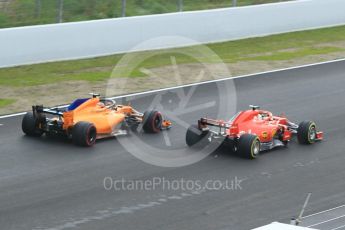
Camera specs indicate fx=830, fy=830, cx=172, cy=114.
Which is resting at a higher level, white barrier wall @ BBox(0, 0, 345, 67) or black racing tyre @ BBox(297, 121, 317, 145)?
white barrier wall @ BBox(0, 0, 345, 67)

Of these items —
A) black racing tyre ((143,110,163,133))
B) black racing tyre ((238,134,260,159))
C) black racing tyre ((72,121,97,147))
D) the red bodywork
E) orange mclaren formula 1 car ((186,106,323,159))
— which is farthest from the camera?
black racing tyre ((143,110,163,133))

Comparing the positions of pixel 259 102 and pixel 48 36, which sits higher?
pixel 48 36

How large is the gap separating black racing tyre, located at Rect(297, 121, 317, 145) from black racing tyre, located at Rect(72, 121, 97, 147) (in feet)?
11.8

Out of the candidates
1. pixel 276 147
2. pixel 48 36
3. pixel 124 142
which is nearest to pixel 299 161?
pixel 276 147

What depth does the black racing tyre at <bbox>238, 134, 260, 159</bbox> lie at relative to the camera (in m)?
13.5

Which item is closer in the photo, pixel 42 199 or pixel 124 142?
pixel 42 199

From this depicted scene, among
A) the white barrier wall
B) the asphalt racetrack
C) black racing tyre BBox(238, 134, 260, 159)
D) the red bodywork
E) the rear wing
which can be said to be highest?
the white barrier wall

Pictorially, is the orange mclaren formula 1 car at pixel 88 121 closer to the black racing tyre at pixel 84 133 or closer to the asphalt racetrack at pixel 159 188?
the black racing tyre at pixel 84 133

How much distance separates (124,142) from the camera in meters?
14.8

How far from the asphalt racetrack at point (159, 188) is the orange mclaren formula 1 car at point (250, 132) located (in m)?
0.19

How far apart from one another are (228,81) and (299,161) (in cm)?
681

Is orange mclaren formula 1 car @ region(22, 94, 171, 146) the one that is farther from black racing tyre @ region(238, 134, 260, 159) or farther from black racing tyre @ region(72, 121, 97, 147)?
black racing tyre @ region(238, 134, 260, 159)

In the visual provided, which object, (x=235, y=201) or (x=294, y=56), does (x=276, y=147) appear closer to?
(x=235, y=201)

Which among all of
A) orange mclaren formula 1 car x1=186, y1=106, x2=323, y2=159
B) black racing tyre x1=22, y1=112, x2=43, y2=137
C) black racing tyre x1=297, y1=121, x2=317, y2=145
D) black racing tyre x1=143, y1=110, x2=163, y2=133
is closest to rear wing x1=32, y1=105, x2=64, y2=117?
black racing tyre x1=22, y1=112, x2=43, y2=137
